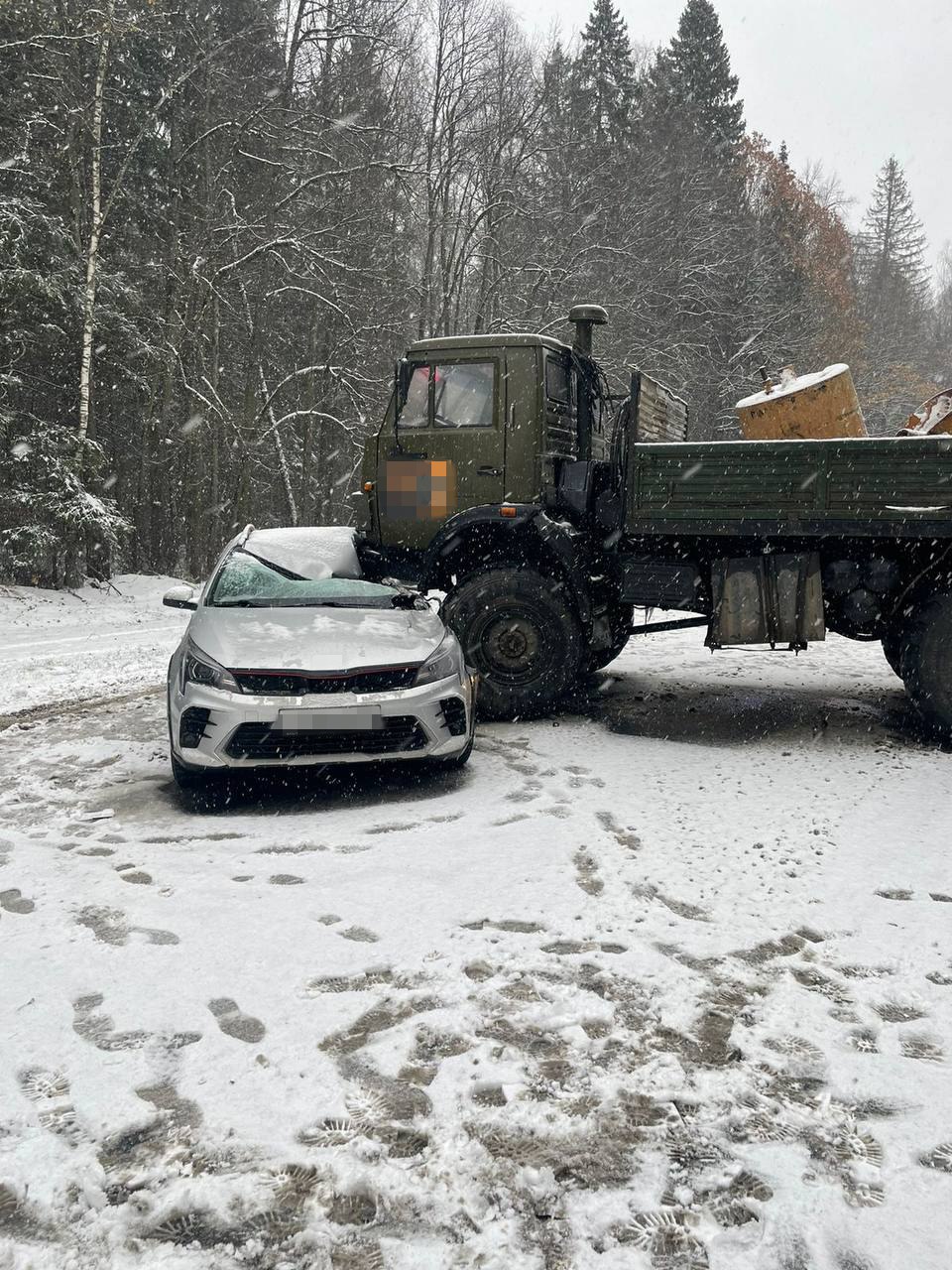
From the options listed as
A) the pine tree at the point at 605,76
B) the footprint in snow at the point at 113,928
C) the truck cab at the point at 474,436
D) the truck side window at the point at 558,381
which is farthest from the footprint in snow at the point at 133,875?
the pine tree at the point at 605,76

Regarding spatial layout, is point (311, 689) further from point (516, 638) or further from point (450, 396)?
point (450, 396)

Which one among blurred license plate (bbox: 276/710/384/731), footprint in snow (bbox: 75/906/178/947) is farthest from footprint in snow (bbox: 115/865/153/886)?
blurred license plate (bbox: 276/710/384/731)

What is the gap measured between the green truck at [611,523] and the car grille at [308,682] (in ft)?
6.44

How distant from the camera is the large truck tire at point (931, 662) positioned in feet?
19.9

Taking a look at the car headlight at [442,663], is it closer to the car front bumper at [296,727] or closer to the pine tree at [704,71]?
the car front bumper at [296,727]

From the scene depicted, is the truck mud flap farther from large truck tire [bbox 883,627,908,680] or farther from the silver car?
the silver car

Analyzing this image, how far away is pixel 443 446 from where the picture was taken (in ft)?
23.6

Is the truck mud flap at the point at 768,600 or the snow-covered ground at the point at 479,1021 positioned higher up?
the truck mud flap at the point at 768,600

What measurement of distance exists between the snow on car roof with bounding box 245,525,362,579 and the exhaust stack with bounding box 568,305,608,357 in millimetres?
2392

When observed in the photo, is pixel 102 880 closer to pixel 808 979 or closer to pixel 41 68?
pixel 808 979

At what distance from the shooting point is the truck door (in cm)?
709

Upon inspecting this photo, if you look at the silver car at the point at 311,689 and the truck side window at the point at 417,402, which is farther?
the truck side window at the point at 417,402

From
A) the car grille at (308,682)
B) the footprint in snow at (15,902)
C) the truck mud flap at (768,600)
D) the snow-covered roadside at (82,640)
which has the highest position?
the truck mud flap at (768,600)

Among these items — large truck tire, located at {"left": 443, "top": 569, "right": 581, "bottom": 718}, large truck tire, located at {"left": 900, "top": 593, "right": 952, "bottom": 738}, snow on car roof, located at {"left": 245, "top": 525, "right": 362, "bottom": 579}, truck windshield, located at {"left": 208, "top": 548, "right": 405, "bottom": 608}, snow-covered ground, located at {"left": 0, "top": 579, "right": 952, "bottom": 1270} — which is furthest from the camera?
large truck tire, located at {"left": 443, "top": 569, "right": 581, "bottom": 718}
